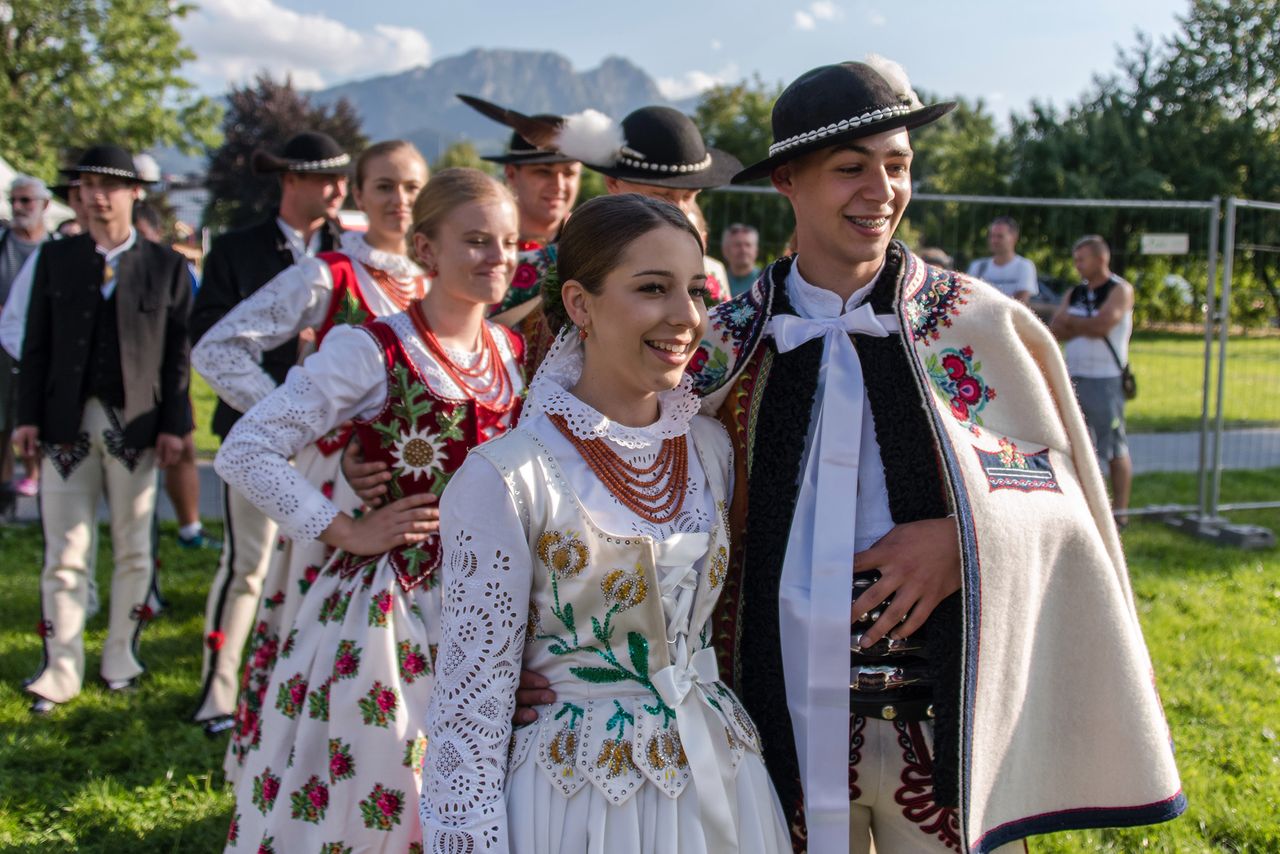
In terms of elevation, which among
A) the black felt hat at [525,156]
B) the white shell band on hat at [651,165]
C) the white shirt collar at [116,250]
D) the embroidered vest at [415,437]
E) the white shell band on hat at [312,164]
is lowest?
the embroidered vest at [415,437]

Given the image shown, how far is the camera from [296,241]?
440 cm

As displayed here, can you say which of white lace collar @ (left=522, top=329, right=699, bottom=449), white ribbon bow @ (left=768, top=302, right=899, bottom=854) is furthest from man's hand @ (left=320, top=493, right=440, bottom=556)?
white ribbon bow @ (left=768, top=302, right=899, bottom=854)

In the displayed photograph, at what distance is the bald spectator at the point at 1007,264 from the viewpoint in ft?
24.7

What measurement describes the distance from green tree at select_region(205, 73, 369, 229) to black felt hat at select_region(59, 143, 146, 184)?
34103 mm

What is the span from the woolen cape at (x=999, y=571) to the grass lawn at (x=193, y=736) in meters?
1.60

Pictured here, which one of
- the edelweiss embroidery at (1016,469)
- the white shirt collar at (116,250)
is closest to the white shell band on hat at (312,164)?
the white shirt collar at (116,250)

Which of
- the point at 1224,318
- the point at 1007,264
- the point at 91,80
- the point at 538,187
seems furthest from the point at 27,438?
the point at 91,80

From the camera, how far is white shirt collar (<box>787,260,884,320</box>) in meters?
1.98

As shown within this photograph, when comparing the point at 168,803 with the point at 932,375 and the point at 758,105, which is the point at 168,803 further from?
the point at 758,105

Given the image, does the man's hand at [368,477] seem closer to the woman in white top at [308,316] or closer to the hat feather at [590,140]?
the woman in white top at [308,316]

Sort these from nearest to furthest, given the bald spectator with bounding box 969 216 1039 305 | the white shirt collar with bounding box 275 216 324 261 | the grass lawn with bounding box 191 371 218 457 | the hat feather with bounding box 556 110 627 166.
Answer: the hat feather with bounding box 556 110 627 166, the white shirt collar with bounding box 275 216 324 261, the bald spectator with bounding box 969 216 1039 305, the grass lawn with bounding box 191 371 218 457

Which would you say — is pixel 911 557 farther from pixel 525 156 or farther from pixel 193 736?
pixel 193 736

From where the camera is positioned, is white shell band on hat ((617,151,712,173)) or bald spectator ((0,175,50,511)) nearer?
white shell band on hat ((617,151,712,173))

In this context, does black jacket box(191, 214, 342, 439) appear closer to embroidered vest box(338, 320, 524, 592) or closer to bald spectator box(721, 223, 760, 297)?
embroidered vest box(338, 320, 524, 592)
